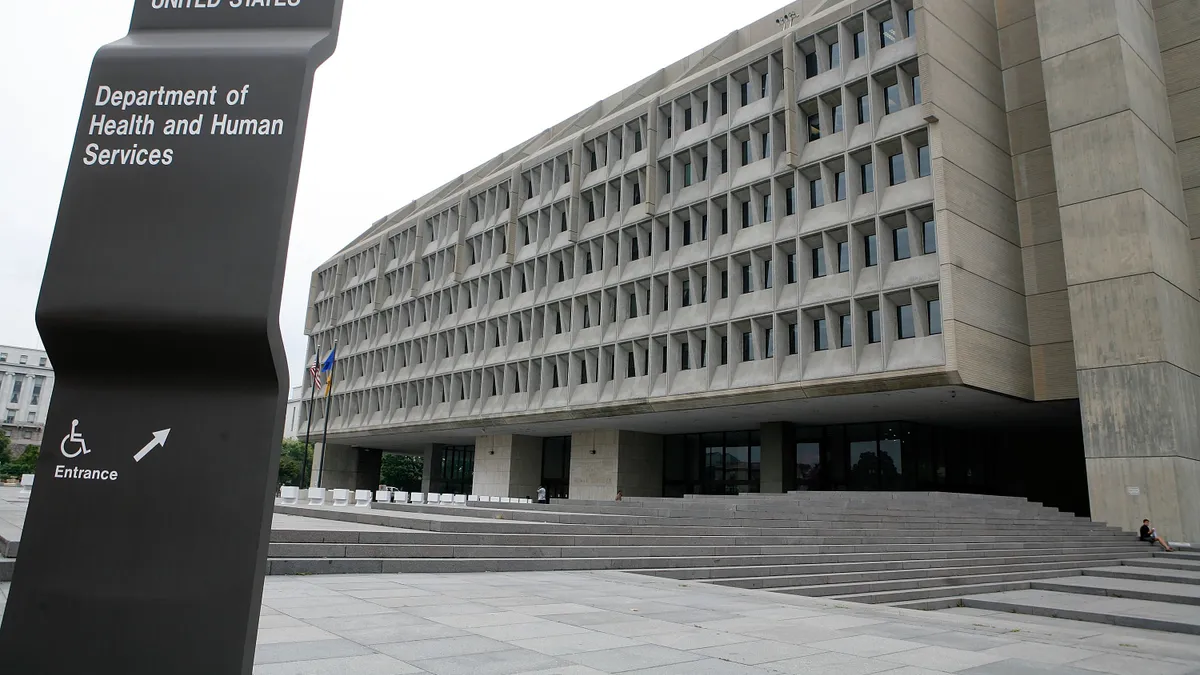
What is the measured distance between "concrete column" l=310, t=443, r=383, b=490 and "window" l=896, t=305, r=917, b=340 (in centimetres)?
Answer: 5297

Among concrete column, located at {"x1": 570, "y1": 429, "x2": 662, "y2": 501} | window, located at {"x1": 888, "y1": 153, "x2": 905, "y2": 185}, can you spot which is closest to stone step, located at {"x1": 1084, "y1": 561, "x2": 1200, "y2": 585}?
window, located at {"x1": 888, "y1": 153, "x2": 905, "y2": 185}

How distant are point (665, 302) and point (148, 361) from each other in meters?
35.8

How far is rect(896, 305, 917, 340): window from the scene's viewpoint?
29453mm

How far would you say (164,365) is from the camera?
3.37 meters

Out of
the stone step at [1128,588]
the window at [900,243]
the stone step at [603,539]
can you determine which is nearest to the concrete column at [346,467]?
the window at [900,243]

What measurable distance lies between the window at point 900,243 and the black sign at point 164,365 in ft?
97.2

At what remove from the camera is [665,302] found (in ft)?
127

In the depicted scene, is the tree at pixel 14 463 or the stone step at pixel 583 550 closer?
the stone step at pixel 583 550

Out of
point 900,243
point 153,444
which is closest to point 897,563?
point 153,444

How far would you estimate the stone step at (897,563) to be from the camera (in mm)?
14252

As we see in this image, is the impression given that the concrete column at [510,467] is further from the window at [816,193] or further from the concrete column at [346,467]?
the window at [816,193]

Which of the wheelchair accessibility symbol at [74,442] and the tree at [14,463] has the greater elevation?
the tree at [14,463]

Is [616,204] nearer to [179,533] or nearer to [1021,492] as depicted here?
[1021,492]

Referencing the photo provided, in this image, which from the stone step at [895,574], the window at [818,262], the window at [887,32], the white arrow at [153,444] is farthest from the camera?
the window at [818,262]
